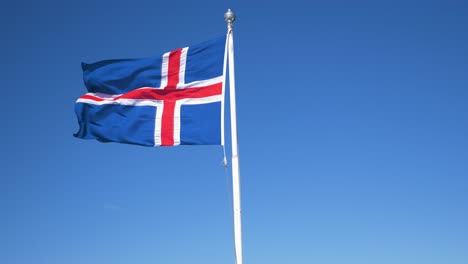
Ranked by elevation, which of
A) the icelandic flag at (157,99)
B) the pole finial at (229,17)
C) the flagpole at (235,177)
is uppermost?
the pole finial at (229,17)

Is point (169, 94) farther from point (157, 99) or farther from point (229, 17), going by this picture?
point (229, 17)

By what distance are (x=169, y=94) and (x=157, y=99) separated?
0.44 m

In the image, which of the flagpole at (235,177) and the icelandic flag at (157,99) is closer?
the flagpole at (235,177)

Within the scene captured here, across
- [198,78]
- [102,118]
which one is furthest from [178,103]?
[102,118]

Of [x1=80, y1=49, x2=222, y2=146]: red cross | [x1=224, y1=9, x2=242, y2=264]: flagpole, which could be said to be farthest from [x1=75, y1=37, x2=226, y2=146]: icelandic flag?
[x1=224, y1=9, x2=242, y2=264]: flagpole

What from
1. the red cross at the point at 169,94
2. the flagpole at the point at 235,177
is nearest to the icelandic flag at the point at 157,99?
the red cross at the point at 169,94

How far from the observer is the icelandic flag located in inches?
758

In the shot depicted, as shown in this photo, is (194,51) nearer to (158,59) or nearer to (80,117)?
(158,59)

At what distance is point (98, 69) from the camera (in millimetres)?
21109

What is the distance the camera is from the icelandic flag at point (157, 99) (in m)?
19.2

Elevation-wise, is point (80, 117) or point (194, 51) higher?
point (194, 51)

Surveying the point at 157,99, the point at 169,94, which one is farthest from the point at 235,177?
the point at 157,99

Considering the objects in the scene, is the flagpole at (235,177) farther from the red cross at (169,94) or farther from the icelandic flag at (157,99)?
the red cross at (169,94)

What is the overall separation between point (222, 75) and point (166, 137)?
2692 mm
